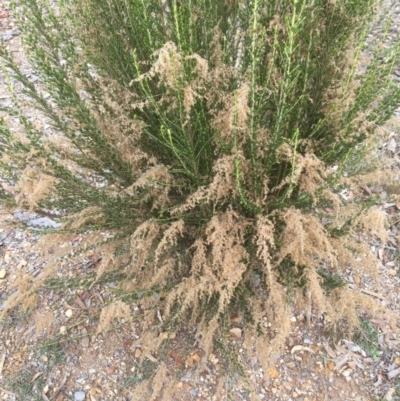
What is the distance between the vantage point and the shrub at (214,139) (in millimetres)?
1883

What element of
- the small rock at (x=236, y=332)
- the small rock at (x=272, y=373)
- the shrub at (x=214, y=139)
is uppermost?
the shrub at (x=214, y=139)

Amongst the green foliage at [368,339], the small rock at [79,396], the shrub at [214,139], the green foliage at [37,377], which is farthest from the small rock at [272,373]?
the green foliage at [37,377]

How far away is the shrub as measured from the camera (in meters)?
1.88

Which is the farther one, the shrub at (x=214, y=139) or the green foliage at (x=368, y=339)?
the green foliage at (x=368, y=339)

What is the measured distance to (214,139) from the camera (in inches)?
79.5

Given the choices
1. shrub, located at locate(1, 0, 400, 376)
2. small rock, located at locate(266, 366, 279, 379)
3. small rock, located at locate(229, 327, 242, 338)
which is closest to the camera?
shrub, located at locate(1, 0, 400, 376)

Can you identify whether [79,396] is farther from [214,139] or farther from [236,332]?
[214,139]

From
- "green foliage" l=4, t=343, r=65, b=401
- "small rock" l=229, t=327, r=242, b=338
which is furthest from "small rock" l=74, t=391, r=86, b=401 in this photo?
"small rock" l=229, t=327, r=242, b=338

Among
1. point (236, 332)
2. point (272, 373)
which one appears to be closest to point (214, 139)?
point (236, 332)

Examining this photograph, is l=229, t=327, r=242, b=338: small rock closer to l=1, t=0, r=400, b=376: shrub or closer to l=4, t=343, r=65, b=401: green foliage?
l=1, t=0, r=400, b=376: shrub

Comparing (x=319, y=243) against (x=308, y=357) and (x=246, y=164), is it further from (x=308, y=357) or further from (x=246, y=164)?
(x=308, y=357)

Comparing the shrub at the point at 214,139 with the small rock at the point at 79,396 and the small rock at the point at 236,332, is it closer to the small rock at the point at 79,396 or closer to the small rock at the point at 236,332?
the small rock at the point at 236,332

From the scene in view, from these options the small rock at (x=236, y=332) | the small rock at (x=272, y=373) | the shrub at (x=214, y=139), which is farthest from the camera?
the small rock at (x=236, y=332)

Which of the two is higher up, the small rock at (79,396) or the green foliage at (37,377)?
Answer: the green foliage at (37,377)
